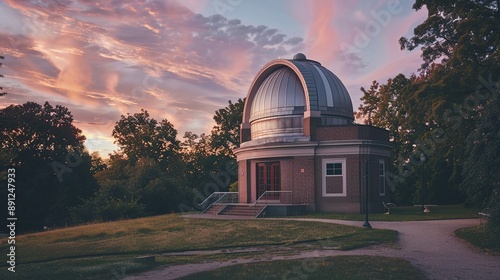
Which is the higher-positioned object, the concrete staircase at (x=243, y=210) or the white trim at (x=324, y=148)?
the white trim at (x=324, y=148)

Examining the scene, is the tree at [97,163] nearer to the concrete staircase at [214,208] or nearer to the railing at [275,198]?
the concrete staircase at [214,208]

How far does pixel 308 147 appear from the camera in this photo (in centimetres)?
2903

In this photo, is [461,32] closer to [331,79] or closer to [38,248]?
[331,79]

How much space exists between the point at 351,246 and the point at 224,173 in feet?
122

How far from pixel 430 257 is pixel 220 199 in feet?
67.0

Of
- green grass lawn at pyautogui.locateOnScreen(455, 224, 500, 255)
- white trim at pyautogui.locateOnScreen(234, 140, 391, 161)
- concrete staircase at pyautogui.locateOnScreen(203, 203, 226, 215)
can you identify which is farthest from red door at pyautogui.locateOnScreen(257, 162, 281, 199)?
green grass lawn at pyautogui.locateOnScreen(455, 224, 500, 255)

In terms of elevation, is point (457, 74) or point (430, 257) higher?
point (457, 74)

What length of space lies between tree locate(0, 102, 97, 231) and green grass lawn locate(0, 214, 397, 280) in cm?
1649

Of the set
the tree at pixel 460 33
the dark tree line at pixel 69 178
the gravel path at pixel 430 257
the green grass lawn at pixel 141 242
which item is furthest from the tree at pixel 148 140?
the gravel path at pixel 430 257

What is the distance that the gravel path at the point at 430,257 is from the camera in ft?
36.1

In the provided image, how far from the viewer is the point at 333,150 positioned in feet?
94.0

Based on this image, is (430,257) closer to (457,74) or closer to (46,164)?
(457,74)

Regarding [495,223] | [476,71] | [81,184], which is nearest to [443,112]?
Answer: [476,71]

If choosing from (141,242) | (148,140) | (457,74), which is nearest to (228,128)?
(148,140)
